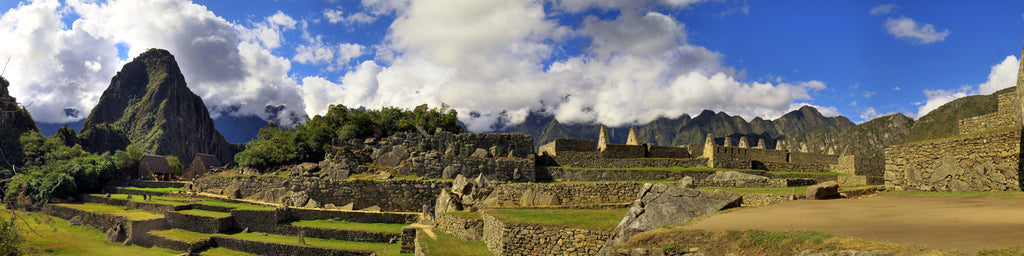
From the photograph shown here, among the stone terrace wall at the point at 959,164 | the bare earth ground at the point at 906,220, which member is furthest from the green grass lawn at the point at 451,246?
the stone terrace wall at the point at 959,164

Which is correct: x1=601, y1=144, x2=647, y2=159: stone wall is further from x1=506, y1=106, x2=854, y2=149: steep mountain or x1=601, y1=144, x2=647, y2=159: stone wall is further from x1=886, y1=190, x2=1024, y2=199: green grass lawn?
x1=506, y1=106, x2=854, y2=149: steep mountain

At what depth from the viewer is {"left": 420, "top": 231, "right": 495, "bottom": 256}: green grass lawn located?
41.4 ft

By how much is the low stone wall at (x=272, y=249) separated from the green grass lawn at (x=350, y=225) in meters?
1.42

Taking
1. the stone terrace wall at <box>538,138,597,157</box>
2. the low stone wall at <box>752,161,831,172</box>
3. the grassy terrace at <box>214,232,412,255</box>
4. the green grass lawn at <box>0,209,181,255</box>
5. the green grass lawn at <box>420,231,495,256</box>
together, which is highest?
the stone terrace wall at <box>538,138,597,157</box>

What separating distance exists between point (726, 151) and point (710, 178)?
582 cm

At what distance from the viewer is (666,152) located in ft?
91.4

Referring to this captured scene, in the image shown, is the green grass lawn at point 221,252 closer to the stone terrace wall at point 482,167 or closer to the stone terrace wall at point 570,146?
the stone terrace wall at point 482,167

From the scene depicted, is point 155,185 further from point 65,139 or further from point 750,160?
point 65,139

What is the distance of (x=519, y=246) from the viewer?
38.4 ft

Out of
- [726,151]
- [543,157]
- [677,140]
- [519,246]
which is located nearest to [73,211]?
[543,157]

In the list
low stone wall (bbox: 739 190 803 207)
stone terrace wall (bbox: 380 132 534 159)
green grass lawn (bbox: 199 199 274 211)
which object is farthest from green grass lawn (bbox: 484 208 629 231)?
green grass lawn (bbox: 199 199 274 211)

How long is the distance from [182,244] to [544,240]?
17756 mm

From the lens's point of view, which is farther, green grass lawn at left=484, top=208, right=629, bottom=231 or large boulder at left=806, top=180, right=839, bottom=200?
large boulder at left=806, top=180, right=839, bottom=200

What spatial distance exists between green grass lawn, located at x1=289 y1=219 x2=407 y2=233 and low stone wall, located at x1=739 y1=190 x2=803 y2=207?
12282 mm
